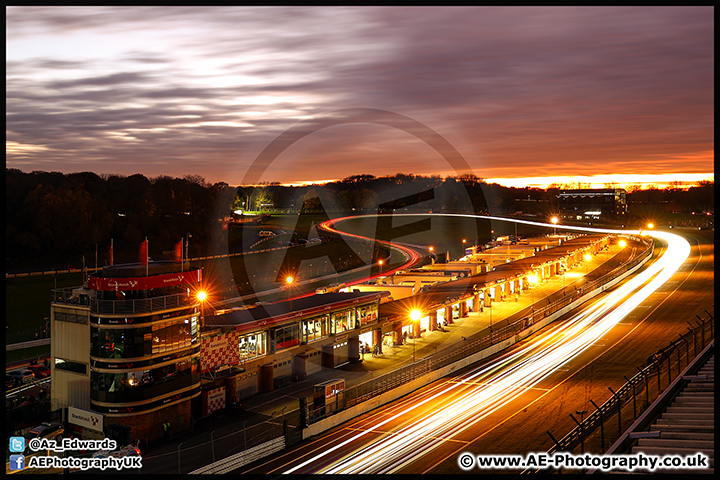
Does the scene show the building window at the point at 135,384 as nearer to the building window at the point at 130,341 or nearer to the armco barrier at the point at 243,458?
the building window at the point at 130,341

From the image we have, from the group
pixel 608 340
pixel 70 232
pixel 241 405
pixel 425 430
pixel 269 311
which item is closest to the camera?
pixel 425 430

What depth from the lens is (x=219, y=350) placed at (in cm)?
3428

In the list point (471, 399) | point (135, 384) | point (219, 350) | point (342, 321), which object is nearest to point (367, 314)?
point (342, 321)

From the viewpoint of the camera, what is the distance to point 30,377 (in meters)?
41.2

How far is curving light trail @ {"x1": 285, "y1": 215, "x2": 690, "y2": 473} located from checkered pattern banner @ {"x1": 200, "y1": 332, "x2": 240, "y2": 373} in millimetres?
10025

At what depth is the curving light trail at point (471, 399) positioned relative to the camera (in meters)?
25.5

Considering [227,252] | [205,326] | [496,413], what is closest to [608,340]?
Result: [496,413]

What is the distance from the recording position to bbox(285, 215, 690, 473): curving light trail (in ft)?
83.6

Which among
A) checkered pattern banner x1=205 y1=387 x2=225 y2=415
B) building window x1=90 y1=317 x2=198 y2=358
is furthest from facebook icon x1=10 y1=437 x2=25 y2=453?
checkered pattern banner x1=205 y1=387 x2=225 y2=415

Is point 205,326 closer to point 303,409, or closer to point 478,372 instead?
point 303,409

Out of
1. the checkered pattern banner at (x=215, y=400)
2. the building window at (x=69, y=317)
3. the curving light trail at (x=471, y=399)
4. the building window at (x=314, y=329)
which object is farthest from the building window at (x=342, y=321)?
the building window at (x=69, y=317)

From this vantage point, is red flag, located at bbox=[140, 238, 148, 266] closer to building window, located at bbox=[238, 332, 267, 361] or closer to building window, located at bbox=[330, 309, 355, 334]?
building window, located at bbox=[238, 332, 267, 361]
